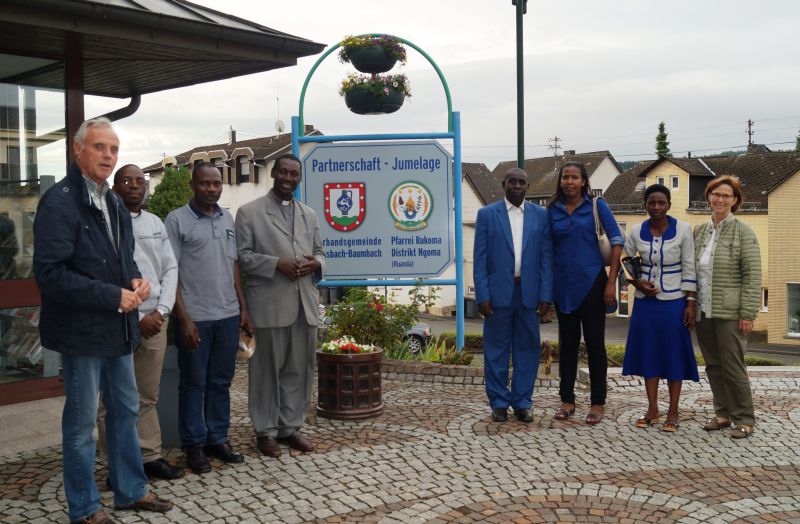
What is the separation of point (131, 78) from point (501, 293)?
4422mm

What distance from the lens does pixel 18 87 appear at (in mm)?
7234

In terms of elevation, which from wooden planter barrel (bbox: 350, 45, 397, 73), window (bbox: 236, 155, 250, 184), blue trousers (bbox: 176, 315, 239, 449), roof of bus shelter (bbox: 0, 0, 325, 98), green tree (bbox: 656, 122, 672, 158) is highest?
green tree (bbox: 656, 122, 672, 158)

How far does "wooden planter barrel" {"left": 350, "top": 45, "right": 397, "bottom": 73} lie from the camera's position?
967cm

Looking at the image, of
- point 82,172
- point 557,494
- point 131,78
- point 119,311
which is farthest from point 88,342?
point 131,78

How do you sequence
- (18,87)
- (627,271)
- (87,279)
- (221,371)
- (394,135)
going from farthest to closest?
(394,135) < (18,87) < (627,271) < (221,371) < (87,279)

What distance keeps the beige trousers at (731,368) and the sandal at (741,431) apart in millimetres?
41

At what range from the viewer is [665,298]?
6.29 meters

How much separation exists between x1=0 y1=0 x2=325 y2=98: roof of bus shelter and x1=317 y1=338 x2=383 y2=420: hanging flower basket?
102 inches

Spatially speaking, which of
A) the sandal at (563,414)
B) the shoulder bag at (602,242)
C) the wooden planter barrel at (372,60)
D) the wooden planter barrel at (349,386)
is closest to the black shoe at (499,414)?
the sandal at (563,414)

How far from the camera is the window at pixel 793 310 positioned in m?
37.7

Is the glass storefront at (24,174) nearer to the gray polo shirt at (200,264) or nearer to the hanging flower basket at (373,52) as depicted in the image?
the gray polo shirt at (200,264)

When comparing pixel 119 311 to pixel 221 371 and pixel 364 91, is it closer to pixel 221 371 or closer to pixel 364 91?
pixel 221 371

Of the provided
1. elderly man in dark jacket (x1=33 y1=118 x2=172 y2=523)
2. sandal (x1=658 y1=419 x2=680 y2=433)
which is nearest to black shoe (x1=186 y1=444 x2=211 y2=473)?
elderly man in dark jacket (x1=33 y1=118 x2=172 y2=523)

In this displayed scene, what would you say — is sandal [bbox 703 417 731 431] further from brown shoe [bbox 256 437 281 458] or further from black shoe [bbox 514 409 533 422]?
brown shoe [bbox 256 437 281 458]
